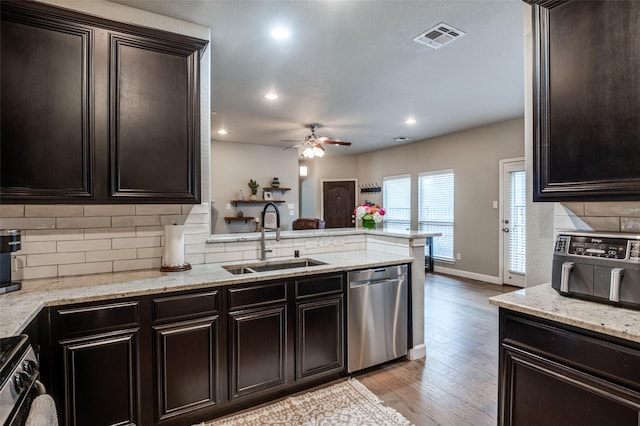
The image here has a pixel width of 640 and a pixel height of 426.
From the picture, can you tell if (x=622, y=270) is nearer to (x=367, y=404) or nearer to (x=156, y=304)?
(x=367, y=404)

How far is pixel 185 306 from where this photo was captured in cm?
199

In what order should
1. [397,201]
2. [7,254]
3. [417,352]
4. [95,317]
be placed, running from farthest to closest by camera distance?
[397,201] < [417,352] < [7,254] < [95,317]

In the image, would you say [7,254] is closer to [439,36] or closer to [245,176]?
[439,36]

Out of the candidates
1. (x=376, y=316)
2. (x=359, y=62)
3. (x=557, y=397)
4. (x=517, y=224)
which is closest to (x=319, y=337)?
(x=376, y=316)

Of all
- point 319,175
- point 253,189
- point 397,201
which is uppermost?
point 319,175

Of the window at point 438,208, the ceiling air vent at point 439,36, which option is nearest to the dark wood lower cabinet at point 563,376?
the ceiling air vent at point 439,36

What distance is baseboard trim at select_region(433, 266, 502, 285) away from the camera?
5.72 m

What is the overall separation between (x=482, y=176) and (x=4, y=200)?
6.17 metres

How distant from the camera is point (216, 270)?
240 centimetres

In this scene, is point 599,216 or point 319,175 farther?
point 319,175

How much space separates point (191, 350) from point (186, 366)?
95 mm

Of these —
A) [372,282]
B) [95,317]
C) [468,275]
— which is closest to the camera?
[95,317]

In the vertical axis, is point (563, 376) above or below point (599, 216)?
below

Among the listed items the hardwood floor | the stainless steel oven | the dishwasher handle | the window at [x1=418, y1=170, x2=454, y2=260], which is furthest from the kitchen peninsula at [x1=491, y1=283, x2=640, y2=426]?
the window at [x1=418, y1=170, x2=454, y2=260]
